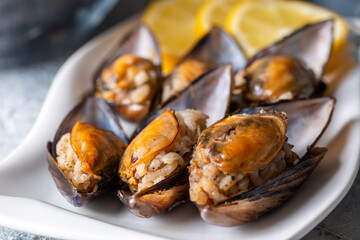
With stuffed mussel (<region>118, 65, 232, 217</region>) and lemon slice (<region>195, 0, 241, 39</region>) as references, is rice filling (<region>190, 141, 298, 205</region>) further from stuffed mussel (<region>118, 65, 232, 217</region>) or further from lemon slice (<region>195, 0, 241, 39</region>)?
lemon slice (<region>195, 0, 241, 39</region>)

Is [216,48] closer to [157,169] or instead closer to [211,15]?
[211,15]

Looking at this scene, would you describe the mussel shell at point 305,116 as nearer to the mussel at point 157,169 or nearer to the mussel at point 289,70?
the mussel at point 289,70

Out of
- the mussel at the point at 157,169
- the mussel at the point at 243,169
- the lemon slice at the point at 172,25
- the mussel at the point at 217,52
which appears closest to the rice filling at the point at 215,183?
the mussel at the point at 243,169

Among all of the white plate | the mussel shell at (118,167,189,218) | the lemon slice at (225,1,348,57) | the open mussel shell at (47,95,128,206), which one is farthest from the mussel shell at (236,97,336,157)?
the lemon slice at (225,1,348,57)

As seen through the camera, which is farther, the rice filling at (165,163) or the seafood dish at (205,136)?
the rice filling at (165,163)

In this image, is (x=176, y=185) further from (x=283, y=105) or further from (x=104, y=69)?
(x=104, y=69)

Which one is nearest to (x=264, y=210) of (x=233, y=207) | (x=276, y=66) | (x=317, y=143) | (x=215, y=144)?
(x=233, y=207)
